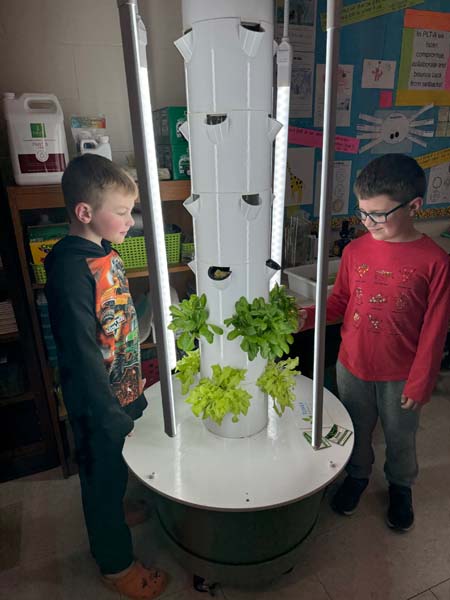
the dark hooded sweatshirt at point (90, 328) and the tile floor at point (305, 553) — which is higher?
the dark hooded sweatshirt at point (90, 328)

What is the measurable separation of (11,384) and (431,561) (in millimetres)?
1773

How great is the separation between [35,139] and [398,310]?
4.44 feet

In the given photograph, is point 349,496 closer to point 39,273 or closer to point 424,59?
point 39,273

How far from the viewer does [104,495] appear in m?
1.31

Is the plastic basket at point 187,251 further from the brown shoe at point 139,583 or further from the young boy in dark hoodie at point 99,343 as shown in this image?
the brown shoe at point 139,583

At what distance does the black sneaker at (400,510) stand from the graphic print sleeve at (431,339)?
49 centimetres

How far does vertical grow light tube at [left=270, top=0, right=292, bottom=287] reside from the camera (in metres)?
1.04

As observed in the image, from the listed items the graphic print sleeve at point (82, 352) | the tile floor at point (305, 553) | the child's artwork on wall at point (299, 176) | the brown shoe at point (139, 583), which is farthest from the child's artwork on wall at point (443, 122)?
the brown shoe at point (139, 583)

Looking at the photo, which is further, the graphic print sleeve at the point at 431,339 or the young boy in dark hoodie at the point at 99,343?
the graphic print sleeve at the point at 431,339

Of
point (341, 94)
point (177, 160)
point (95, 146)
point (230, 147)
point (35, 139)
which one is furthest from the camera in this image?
point (341, 94)

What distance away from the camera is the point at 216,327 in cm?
112

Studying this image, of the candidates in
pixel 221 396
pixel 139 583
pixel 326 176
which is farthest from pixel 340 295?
pixel 139 583

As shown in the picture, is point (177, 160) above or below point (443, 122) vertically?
below

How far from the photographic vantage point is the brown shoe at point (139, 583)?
137 centimetres
